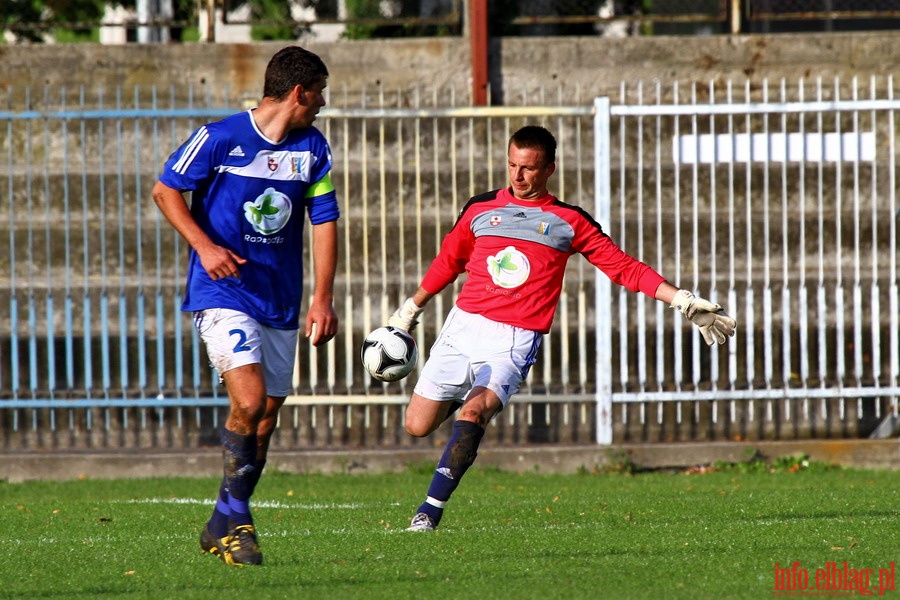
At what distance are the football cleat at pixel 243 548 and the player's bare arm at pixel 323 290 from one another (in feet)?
2.76

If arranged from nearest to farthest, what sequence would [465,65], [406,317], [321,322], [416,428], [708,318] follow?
[321,322] < [708,318] < [416,428] < [406,317] < [465,65]

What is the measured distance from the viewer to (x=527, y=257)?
20.6ft

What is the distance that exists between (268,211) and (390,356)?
1315 millimetres

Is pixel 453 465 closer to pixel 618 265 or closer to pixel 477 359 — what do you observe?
pixel 477 359

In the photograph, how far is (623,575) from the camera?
15.6 feet

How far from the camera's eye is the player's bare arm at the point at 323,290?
542 centimetres

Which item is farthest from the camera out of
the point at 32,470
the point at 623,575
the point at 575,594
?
the point at 32,470

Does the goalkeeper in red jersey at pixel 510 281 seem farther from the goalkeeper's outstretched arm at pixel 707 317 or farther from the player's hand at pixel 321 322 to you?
the player's hand at pixel 321 322

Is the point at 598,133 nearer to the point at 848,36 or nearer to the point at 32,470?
the point at 848,36

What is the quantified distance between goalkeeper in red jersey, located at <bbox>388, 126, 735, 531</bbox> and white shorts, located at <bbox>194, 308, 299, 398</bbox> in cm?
107

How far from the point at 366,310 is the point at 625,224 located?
217 centimetres

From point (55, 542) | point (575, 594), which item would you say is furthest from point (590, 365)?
point (575, 594)

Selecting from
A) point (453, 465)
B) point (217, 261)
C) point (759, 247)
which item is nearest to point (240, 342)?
point (217, 261)

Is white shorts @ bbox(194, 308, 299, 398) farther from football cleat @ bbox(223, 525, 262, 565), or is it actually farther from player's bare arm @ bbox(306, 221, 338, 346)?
football cleat @ bbox(223, 525, 262, 565)
